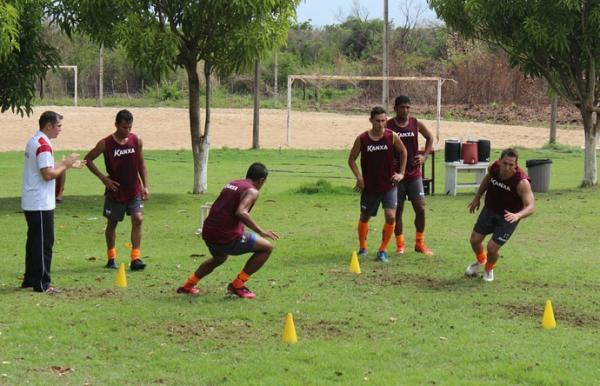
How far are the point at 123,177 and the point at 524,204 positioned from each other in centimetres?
469

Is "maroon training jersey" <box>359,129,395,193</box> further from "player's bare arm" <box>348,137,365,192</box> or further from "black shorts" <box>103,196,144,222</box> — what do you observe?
"black shorts" <box>103,196,144,222</box>

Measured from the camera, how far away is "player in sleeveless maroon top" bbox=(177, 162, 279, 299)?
32.3ft

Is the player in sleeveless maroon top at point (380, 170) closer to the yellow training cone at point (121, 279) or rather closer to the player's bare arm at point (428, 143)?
the player's bare arm at point (428, 143)

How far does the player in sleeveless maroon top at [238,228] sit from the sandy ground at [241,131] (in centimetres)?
2640

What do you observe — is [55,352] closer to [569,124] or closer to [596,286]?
[596,286]

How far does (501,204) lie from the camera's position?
11328mm

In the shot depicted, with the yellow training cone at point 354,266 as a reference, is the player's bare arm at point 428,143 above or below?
above

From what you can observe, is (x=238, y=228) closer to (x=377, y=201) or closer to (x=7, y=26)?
(x=377, y=201)

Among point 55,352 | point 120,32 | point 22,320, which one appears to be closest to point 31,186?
point 22,320

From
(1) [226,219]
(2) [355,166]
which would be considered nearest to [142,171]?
(1) [226,219]

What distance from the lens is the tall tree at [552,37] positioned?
21.1 meters

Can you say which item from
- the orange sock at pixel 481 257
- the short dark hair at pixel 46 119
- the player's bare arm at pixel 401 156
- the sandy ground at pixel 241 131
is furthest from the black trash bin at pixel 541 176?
the sandy ground at pixel 241 131

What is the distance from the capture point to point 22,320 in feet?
30.6

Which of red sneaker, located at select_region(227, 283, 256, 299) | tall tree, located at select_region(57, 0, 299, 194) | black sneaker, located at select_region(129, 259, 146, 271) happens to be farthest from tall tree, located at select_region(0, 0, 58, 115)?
red sneaker, located at select_region(227, 283, 256, 299)
